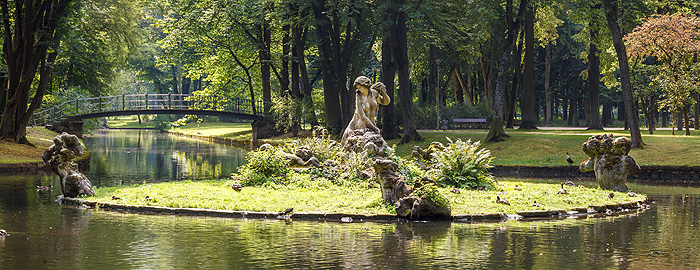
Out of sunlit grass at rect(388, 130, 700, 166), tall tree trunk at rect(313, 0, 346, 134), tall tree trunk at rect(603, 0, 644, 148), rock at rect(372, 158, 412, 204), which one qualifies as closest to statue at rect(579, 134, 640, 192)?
rock at rect(372, 158, 412, 204)

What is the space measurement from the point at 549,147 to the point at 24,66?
2571 centimetres

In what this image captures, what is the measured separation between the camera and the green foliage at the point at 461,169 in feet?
69.8

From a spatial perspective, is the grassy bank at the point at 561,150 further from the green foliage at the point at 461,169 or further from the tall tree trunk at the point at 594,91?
the tall tree trunk at the point at 594,91

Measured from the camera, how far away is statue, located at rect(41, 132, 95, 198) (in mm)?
19422

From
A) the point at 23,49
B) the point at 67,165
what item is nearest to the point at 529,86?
the point at 23,49

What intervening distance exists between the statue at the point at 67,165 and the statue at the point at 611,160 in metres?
14.3

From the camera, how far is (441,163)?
2197cm

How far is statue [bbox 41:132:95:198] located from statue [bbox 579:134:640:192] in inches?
562

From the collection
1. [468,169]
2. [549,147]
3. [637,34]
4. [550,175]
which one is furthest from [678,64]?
[468,169]

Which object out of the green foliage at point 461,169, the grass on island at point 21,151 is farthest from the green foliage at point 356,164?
the grass on island at point 21,151

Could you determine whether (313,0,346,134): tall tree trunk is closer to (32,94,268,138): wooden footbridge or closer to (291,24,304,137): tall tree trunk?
(291,24,304,137): tall tree trunk

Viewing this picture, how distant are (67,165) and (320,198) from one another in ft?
23.1

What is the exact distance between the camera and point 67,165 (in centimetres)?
1970

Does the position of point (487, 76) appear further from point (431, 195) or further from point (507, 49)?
point (431, 195)
